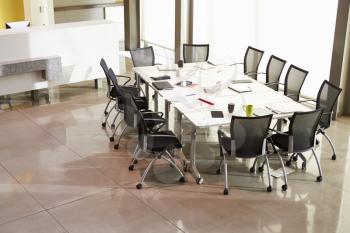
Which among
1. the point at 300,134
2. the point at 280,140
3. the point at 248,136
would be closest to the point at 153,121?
the point at 248,136

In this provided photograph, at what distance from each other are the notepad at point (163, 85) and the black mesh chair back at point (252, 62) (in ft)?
5.61

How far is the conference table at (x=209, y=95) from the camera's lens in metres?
6.08

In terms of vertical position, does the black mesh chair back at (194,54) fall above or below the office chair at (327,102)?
above

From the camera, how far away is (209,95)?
22.2ft

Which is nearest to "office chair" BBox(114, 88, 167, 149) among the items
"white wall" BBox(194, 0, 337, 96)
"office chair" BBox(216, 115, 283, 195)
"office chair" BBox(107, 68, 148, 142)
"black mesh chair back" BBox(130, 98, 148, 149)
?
"office chair" BBox(107, 68, 148, 142)

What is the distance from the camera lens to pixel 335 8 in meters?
7.91

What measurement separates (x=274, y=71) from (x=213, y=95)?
4.85ft

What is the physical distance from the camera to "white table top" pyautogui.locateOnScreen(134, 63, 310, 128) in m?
6.11

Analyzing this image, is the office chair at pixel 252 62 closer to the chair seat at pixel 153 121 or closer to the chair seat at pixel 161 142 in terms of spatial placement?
the chair seat at pixel 153 121

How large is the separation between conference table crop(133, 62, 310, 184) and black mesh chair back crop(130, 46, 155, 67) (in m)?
0.44

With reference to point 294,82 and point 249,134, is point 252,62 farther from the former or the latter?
point 249,134

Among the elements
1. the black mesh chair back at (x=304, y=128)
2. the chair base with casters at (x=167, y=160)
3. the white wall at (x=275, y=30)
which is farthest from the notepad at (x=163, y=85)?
the white wall at (x=275, y=30)

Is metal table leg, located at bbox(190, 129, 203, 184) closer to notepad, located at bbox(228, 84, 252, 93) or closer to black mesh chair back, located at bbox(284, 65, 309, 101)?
notepad, located at bbox(228, 84, 252, 93)

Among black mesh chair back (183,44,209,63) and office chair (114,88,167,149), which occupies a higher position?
black mesh chair back (183,44,209,63)
